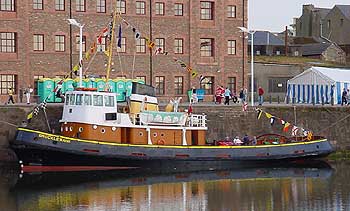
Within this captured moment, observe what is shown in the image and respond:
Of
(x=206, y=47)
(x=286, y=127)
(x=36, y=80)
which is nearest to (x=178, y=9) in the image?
(x=206, y=47)

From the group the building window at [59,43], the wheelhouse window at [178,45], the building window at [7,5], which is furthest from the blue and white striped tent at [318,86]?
the building window at [7,5]

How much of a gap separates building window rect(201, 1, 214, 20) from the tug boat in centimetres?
1691

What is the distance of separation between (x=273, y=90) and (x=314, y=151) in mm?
28258

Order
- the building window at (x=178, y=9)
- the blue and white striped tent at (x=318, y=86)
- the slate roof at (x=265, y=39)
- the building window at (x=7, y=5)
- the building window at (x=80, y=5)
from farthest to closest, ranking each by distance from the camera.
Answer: the slate roof at (x=265, y=39)
the building window at (x=178, y=9)
the blue and white striped tent at (x=318, y=86)
the building window at (x=80, y=5)
the building window at (x=7, y=5)

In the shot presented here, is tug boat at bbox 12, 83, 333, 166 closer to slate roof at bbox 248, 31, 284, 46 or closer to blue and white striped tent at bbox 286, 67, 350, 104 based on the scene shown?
blue and white striped tent at bbox 286, 67, 350, 104

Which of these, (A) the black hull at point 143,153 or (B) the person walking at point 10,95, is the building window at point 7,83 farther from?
(A) the black hull at point 143,153

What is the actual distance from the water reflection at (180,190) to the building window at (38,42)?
1516 cm

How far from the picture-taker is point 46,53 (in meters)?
58.1

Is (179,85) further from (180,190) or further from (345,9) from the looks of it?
(345,9)

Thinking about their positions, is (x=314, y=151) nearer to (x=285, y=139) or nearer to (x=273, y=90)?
(x=285, y=139)

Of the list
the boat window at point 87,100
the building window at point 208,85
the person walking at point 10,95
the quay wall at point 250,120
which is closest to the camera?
the boat window at point 87,100

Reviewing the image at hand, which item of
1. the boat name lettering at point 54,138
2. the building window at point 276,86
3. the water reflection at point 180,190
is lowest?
the water reflection at point 180,190

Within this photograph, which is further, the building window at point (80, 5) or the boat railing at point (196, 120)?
the building window at point (80, 5)

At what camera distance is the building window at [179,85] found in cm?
6225
